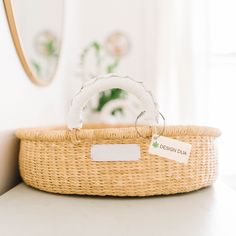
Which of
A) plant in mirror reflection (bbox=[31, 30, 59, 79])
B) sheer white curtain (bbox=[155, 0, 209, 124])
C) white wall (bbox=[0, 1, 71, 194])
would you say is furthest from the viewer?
sheer white curtain (bbox=[155, 0, 209, 124])

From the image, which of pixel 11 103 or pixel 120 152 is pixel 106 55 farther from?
pixel 120 152

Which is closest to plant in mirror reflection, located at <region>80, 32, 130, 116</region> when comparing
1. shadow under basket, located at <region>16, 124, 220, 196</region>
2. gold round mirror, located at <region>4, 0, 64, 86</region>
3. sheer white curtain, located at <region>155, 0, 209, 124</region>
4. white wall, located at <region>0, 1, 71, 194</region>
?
sheer white curtain, located at <region>155, 0, 209, 124</region>

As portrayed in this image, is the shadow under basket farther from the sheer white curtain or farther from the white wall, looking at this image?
the sheer white curtain

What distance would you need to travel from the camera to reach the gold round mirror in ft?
3.39

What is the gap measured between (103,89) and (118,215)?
29 cm

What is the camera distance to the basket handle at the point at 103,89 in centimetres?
77

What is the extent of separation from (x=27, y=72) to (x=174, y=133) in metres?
0.60

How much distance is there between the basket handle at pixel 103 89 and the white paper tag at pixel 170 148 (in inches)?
2.0

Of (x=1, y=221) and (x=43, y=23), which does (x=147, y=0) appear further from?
(x=1, y=221)

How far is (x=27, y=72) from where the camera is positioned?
1128mm

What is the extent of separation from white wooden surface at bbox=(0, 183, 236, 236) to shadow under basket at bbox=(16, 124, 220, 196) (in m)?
0.03

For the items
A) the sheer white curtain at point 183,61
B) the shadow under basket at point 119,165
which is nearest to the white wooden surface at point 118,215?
the shadow under basket at point 119,165

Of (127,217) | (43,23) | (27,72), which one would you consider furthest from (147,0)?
(127,217)

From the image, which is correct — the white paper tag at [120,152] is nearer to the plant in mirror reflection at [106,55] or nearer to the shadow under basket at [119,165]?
the shadow under basket at [119,165]
